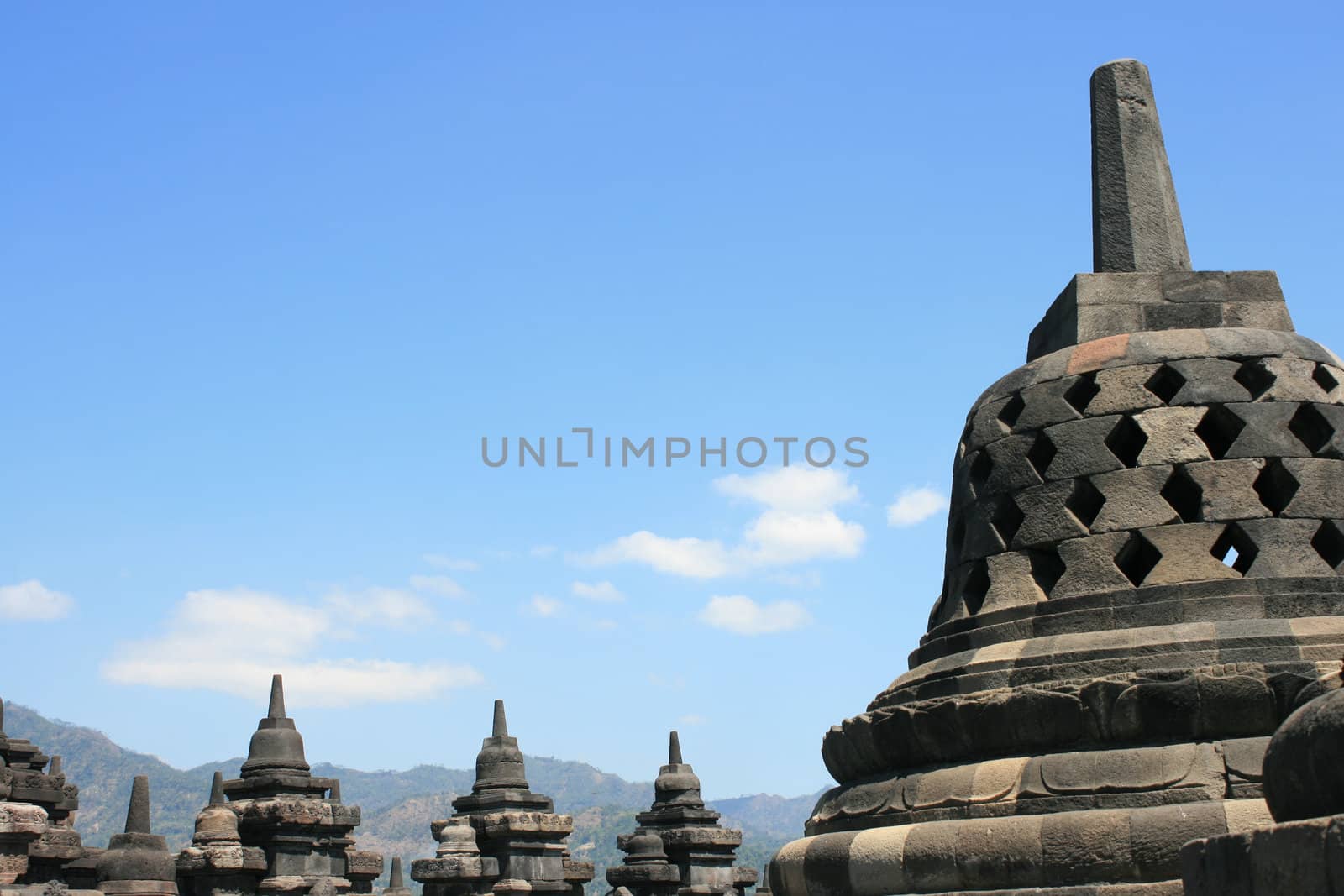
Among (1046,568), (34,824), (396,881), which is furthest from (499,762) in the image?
(1046,568)

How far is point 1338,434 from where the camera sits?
8.30 meters

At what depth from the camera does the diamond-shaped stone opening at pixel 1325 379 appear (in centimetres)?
855

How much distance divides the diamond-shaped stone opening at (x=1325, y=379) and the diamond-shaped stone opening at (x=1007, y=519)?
6.16 feet

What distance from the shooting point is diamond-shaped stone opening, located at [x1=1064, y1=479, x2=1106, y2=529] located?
8.30 meters

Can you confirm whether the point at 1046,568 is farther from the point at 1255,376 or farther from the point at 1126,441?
the point at 1255,376

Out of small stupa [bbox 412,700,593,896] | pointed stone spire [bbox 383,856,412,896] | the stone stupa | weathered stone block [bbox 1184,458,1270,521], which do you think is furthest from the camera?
pointed stone spire [bbox 383,856,412,896]

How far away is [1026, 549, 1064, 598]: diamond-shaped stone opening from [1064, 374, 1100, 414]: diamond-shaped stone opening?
874 millimetres

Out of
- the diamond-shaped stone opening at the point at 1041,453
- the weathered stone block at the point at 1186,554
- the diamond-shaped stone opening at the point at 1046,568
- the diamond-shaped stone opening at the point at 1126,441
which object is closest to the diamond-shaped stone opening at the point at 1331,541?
the weathered stone block at the point at 1186,554

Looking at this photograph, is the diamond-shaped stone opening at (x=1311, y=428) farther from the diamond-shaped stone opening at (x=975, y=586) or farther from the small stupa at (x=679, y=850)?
the small stupa at (x=679, y=850)

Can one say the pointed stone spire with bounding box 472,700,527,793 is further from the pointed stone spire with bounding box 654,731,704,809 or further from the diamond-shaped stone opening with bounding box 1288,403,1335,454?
the diamond-shaped stone opening with bounding box 1288,403,1335,454

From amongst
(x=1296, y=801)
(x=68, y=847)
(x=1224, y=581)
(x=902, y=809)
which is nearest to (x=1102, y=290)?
(x=1224, y=581)

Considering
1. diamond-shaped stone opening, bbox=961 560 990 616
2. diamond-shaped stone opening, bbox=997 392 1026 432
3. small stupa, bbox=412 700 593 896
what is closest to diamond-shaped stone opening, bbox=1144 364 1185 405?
diamond-shaped stone opening, bbox=997 392 1026 432

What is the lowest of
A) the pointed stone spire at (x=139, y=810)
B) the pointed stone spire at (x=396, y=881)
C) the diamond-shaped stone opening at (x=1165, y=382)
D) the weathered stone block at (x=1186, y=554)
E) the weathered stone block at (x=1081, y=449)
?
the pointed stone spire at (x=396, y=881)

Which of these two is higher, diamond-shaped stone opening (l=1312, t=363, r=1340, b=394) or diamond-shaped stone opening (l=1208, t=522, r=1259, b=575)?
diamond-shaped stone opening (l=1312, t=363, r=1340, b=394)
